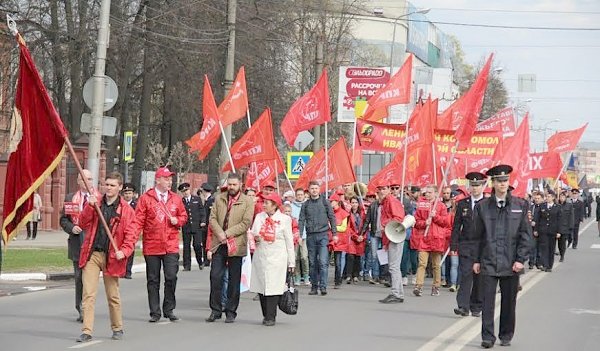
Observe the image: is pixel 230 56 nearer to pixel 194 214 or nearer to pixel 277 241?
pixel 194 214

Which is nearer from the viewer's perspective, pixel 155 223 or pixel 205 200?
pixel 155 223

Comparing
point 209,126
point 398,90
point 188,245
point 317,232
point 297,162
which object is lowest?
point 188,245

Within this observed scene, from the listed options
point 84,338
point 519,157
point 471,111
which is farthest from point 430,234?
point 84,338

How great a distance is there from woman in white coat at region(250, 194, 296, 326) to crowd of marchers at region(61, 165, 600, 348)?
12 mm

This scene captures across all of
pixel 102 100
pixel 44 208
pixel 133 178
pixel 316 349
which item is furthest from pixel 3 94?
pixel 316 349

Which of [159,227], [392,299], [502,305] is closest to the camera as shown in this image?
[502,305]

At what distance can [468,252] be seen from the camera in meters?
15.2

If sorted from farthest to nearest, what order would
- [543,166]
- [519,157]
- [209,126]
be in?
[543,166] < [519,157] < [209,126]

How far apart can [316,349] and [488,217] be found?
2.19 metres

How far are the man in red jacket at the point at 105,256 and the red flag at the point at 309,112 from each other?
10.9 metres

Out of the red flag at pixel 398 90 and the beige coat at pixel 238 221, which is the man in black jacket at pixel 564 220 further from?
the beige coat at pixel 238 221

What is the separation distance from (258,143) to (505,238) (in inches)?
394

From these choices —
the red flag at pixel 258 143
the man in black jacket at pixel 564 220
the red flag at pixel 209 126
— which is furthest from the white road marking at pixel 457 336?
the man in black jacket at pixel 564 220

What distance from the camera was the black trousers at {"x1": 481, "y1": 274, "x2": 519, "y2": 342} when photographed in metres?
11.7
